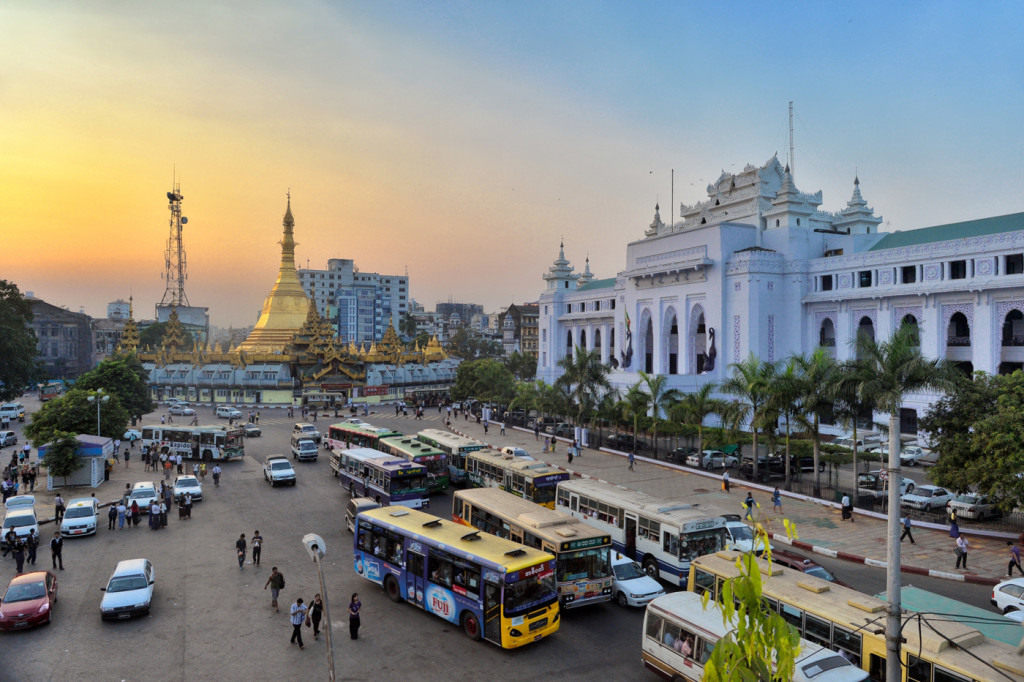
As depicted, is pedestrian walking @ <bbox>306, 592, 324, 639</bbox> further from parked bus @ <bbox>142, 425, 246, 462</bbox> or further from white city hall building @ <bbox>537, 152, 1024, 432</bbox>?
white city hall building @ <bbox>537, 152, 1024, 432</bbox>

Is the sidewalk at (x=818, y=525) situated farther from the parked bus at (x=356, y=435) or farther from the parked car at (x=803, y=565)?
the parked bus at (x=356, y=435)

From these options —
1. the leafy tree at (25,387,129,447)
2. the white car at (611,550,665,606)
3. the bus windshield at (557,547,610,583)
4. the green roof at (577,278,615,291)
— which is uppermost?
the green roof at (577,278,615,291)

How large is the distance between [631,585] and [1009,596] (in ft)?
27.9

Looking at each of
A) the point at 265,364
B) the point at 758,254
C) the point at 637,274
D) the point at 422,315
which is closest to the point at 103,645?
the point at 758,254

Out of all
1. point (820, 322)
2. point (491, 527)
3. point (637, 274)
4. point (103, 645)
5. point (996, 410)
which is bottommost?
point (103, 645)

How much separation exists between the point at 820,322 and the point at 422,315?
14032 centimetres

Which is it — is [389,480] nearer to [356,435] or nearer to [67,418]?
[356,435]

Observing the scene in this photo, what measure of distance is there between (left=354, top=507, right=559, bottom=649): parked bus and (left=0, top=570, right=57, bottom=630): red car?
678cm

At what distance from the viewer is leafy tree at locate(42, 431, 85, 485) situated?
28.3 metres

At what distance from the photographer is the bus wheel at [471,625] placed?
13773 mm

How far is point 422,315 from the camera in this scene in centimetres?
18250

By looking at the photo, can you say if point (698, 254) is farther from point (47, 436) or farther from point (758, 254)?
point (47, 436)

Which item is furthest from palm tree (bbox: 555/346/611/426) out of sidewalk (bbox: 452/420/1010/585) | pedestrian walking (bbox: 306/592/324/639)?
pedestrian walking (bbox: 306/592/324/639)

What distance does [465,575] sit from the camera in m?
14.0
